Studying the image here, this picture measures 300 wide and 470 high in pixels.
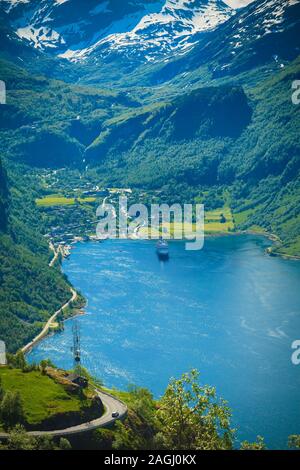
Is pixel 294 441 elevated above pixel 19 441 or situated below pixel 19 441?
below

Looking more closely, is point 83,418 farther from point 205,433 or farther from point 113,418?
point 205,433

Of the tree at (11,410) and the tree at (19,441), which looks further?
the tree at (11,410)

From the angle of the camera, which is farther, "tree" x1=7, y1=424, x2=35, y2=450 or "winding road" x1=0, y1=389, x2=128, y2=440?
"winding road" x1=0, y1=389, x2=128, y2=440

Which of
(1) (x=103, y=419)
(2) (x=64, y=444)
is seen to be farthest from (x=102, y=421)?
(2) (x=64, y=444)

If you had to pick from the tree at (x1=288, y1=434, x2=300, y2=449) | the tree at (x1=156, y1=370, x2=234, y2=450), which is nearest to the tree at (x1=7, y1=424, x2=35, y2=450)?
the tree at (x1=156, y1=370, x2=234, y2=450)

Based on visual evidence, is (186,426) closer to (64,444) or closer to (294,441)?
(64,444)

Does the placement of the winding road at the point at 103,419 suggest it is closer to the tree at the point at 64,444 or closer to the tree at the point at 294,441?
the tree at the point at 64,444

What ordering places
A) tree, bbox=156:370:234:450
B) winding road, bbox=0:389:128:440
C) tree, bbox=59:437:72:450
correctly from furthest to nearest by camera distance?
tree, bbox=156:370:234:450 < winding road, bbox=0:389:128:440 < tree, bbox=59:437:72:450

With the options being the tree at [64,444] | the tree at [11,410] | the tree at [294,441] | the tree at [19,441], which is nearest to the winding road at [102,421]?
the tree at [19,441]

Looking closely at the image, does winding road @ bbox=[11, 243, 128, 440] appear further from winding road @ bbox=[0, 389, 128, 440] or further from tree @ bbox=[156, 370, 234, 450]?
tree @ bbox=[156, 370, 234, 450]
